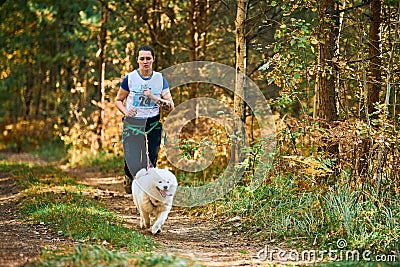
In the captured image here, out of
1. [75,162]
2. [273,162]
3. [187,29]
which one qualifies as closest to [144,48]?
[273,162]

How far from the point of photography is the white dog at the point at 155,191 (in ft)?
23.2

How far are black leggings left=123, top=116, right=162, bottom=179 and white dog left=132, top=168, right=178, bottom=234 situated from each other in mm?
606

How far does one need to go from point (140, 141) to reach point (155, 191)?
109cm

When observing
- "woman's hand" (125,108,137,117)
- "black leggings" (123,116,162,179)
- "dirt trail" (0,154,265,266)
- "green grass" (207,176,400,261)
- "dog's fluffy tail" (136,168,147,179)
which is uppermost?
"woman's hand" (125,108,137,117)

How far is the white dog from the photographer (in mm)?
7070

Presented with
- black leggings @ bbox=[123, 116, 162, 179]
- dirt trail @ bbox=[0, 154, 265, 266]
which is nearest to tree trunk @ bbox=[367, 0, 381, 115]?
dirt trail @ bbox=[0, 154, 265, 266]

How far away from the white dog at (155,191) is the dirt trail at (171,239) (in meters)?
0.28

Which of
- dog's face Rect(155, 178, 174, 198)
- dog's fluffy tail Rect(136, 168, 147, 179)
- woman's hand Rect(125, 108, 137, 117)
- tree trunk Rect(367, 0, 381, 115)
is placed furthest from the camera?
tree trunk Rect(367, 0, 381, 115)

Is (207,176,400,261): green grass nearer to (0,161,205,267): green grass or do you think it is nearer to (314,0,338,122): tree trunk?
(314,0,338,122): tree trunk

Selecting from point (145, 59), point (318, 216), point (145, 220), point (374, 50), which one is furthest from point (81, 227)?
point (374, 50)

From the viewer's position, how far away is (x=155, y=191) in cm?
711

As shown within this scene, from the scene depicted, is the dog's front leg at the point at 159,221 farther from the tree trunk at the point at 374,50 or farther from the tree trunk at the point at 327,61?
the tree trunk at the point at 374,50

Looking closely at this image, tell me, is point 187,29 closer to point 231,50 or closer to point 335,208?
point 231,50

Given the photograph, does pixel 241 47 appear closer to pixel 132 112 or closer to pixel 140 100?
pixel 140 100
